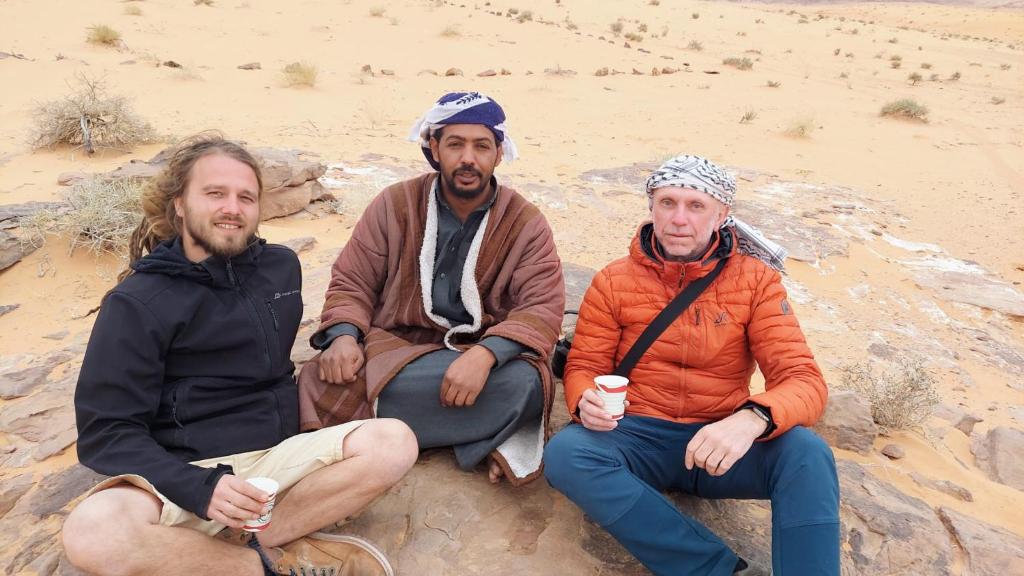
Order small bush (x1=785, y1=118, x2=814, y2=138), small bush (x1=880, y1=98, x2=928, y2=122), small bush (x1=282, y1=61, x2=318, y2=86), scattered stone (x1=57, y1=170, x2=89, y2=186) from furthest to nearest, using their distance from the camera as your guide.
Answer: small bush (x1=880, y1=98, x2=928, y2=122), small bush (x1=282, y1=61, x2=318, y2=86), small bush (x1=785, y1=118, x2=814, y2=138), scattered stone (x1=57, y1=170, x2=89, y2=186)

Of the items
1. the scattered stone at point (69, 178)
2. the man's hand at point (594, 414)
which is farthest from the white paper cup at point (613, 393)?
the scattered stone at point (69, 178)

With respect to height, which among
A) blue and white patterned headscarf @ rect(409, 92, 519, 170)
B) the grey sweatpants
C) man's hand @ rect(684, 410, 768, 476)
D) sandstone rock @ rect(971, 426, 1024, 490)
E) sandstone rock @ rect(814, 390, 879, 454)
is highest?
blue and white patterned headscarf @ rect(409, 92, 519, 170)

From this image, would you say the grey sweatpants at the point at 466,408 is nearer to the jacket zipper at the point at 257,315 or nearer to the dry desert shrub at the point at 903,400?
the jacket zipper at the point at 257,315

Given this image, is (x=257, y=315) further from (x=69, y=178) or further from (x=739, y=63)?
(x=739, y=63)

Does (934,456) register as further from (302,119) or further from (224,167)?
(302,119)

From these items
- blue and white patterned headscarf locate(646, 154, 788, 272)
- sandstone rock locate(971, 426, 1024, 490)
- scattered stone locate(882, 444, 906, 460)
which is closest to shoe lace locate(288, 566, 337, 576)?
blue and white patterned headscarf locate(646, 154, 788, 272)

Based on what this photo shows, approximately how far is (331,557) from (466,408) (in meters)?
0.75

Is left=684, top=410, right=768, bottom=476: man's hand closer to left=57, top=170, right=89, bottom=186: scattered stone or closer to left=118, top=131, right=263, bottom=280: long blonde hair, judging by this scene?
left=118, top=131, right=263, bottom=280: long blonde hair

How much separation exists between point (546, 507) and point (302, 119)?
8.76 metres

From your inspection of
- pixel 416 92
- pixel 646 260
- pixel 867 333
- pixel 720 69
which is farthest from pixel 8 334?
pixel 720 69

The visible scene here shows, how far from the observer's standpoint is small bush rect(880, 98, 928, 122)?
12.4 metres

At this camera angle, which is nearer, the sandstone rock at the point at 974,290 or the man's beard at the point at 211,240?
the man's beard at the point at 211,240

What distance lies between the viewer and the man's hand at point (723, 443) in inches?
81.6

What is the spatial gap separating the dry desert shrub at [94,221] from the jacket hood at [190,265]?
3.09 m
